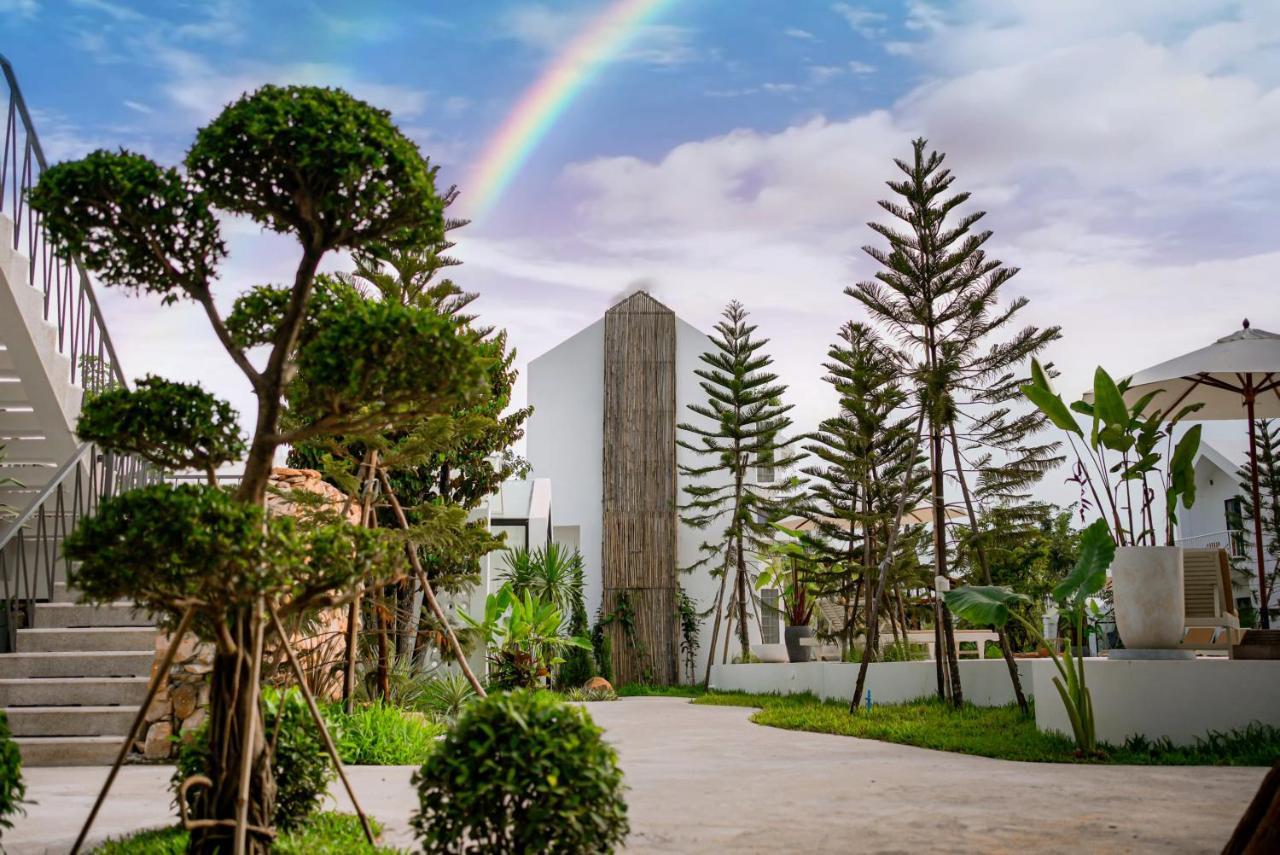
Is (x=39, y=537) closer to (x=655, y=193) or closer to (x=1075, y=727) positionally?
(x=1075, y=727)

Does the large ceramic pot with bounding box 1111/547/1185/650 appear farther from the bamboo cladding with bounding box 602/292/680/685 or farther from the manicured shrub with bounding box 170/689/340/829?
the bamboo cladding with bounding box 602/292/680/685

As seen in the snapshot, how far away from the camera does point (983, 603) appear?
20.8ft

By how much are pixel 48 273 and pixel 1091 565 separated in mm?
7130

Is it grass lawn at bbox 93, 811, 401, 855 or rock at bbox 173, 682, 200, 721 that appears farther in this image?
rock at bbox 173, 682, 200, 721

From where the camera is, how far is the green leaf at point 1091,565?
5.95 meters

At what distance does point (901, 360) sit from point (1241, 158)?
454cm

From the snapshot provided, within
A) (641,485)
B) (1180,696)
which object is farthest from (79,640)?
(641,485)

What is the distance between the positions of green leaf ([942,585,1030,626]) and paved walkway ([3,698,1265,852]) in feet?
2.74

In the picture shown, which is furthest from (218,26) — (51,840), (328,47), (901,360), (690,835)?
(690,835)

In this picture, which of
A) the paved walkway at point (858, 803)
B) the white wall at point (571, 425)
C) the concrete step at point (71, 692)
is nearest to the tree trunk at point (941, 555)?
the paved walkway at point (858, 803)

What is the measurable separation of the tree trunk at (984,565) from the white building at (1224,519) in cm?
1025

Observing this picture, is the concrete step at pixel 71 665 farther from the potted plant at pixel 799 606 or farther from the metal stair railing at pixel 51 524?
the potted plant at pixel 799 606

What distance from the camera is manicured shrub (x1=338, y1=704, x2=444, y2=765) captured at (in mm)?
6066

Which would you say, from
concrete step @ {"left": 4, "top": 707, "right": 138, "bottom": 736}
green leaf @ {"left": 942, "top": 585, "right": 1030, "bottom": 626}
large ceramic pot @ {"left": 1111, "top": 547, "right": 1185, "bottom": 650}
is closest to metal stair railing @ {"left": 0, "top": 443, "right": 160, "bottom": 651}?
concrete step @ {"left": 4, "top": 707, "right": 138, "bottom": 736}
